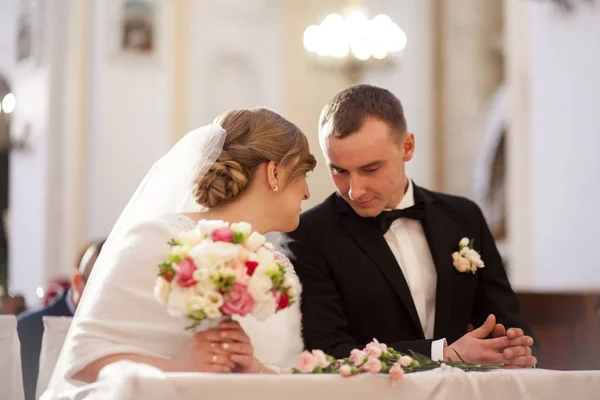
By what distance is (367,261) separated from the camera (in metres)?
3.31

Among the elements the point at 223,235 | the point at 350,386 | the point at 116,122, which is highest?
the point at 223,235

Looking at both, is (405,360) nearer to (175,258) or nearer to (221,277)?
(221,277)

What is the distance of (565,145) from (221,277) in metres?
5.97

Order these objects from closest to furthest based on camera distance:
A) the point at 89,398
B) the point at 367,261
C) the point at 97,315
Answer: the point at 89,398
the point at 97,315
the point at 367,261

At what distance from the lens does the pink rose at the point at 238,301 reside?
7.21ft

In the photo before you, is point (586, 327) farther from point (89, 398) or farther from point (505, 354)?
point (89, 398)

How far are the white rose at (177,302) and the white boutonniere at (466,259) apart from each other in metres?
1.36

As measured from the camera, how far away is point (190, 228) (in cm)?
282

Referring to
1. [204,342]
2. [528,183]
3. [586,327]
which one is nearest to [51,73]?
[528,183]

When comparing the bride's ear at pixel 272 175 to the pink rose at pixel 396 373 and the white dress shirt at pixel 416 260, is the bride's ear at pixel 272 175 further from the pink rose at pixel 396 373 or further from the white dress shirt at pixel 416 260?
the pink rose at pixel 396 373

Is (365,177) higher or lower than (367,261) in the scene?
higher

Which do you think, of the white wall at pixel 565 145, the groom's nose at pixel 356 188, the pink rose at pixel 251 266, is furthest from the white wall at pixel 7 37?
the pink rose at pixel 251 266

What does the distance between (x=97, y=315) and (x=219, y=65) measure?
10100mm

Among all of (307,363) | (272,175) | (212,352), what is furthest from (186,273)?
(272,175)
